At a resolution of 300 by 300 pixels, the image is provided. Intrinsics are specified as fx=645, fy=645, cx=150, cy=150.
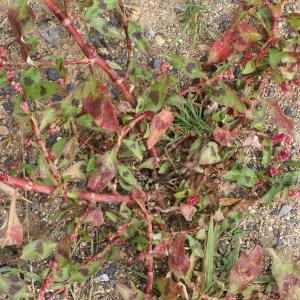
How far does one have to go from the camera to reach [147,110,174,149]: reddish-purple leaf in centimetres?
243

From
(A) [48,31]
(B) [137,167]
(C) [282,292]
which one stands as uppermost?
(A) [48,31]

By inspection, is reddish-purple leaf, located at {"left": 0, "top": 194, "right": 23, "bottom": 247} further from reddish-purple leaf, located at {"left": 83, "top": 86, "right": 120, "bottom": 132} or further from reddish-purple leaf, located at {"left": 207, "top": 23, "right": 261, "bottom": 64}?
reddish-purple leaf, located at {"left": 207, "top": 23, "right": 261, "bottom": 64}

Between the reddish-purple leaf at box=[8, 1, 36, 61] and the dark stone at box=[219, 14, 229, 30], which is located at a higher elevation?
the reddish-purple leaf at box=[8, 1, 36, 61]

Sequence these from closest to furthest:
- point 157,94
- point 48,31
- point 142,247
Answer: point 157,94
point 142,247
point 48,31

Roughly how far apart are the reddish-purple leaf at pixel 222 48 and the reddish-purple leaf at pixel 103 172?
614 mm

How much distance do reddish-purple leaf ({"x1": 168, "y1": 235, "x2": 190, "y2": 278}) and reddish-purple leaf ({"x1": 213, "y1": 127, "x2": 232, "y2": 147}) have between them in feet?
1.29

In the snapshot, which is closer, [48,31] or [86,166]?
[86,166]

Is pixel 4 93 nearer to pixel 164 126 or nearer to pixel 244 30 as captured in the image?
pixel 164 126

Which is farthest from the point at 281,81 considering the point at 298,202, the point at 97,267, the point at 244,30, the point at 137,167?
the point at 97,267

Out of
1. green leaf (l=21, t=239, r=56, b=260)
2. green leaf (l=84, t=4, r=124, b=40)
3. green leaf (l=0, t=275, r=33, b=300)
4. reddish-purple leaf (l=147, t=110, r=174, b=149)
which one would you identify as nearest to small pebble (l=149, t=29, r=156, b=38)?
green leaf (l=84, t=4, r=124, b=40)

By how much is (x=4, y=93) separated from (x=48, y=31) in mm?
317

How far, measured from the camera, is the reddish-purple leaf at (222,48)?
2.58 meters

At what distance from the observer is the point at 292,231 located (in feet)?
8.84

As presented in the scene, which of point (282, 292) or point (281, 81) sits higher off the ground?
point (281, 81)
